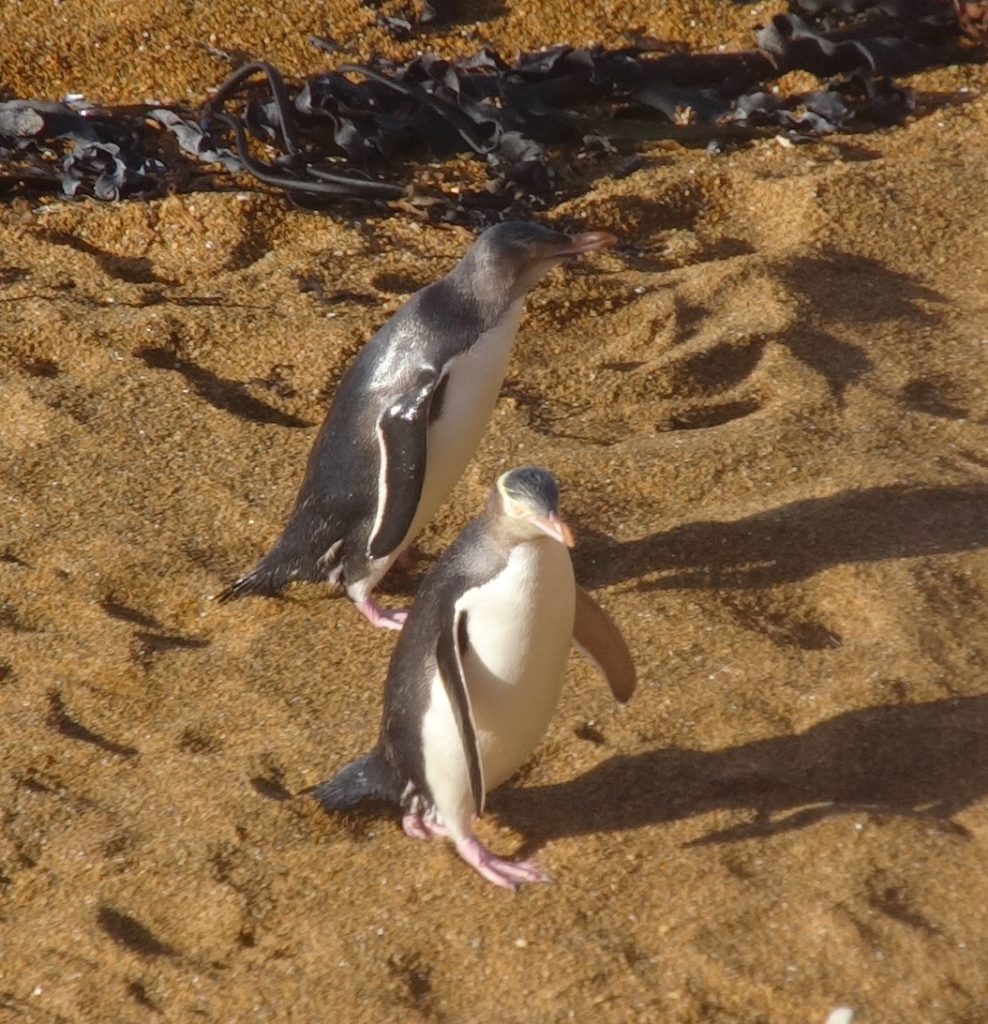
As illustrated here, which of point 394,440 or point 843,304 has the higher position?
point 394,440

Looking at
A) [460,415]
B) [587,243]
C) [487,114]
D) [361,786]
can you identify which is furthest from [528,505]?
[487,114]

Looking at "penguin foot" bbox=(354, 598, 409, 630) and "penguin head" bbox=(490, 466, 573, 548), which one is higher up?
"penguin head" bbox=(490, 466, 573, 548)

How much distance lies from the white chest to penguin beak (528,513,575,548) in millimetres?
974

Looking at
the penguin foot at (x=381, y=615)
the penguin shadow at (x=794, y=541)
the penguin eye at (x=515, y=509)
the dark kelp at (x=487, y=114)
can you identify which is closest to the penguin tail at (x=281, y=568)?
the penguin foot at (x=381, y=615)

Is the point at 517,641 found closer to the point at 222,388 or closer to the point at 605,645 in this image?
the point at 605,645

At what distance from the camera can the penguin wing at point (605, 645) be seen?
10.3ft

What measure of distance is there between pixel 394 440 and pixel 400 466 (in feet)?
0.22

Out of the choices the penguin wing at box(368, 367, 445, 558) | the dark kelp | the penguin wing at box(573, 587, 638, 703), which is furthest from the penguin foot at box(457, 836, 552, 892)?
the dark kelp

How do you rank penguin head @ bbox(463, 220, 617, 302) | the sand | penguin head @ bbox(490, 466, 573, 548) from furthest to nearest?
penguin head @ bbox(463, 220, 617, 302), penguin head @ bbox(490, 466, 573, 548), the sand

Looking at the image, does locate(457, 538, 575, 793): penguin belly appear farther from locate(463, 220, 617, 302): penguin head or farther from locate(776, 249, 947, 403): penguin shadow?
locate(776, 249, 947, 403): penguin shadow

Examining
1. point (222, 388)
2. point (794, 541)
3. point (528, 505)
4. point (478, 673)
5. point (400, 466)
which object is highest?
point (528, 505)

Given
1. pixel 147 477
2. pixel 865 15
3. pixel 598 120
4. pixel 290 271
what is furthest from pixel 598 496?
pixel 865 15

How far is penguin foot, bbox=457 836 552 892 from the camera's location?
2.89 metres

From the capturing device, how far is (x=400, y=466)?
12.2 feet
